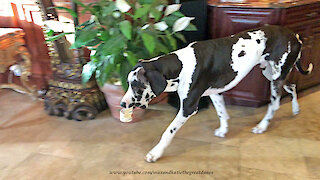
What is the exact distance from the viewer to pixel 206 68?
168 cm

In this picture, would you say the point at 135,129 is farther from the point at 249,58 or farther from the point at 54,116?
the point at 249,58

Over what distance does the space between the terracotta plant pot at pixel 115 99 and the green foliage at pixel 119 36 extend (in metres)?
0.20

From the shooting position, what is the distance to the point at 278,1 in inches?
85.0

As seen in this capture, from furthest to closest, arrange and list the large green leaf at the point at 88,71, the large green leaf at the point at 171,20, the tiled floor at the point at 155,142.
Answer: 1. the large green leaf at the point at 88,71
2. the large green leaf at the point at 171,20
3. the tiled floor at the point at 155,142

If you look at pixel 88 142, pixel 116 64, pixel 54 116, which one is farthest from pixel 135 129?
pixel 54 116

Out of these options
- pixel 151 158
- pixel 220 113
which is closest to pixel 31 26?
pixel 151 158

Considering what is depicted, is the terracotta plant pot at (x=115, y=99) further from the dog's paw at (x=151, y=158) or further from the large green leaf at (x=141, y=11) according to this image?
the large green leaf at (x=141, y=11)

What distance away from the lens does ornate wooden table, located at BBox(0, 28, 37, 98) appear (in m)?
2.30

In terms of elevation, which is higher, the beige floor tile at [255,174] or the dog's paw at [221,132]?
the dog's paw at [221,132]

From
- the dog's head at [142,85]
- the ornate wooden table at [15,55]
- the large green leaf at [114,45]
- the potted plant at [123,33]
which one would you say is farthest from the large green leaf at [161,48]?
the ornate wooden table at [15,55]

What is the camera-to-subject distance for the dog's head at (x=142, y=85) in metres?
1.52

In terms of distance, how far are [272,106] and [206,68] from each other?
0.72 metres

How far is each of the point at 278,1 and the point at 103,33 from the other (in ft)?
4.44

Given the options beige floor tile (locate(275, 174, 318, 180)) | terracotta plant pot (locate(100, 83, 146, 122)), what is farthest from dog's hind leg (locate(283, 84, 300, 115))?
terracotta plant pot (locate(100, 83, 146, 122))
